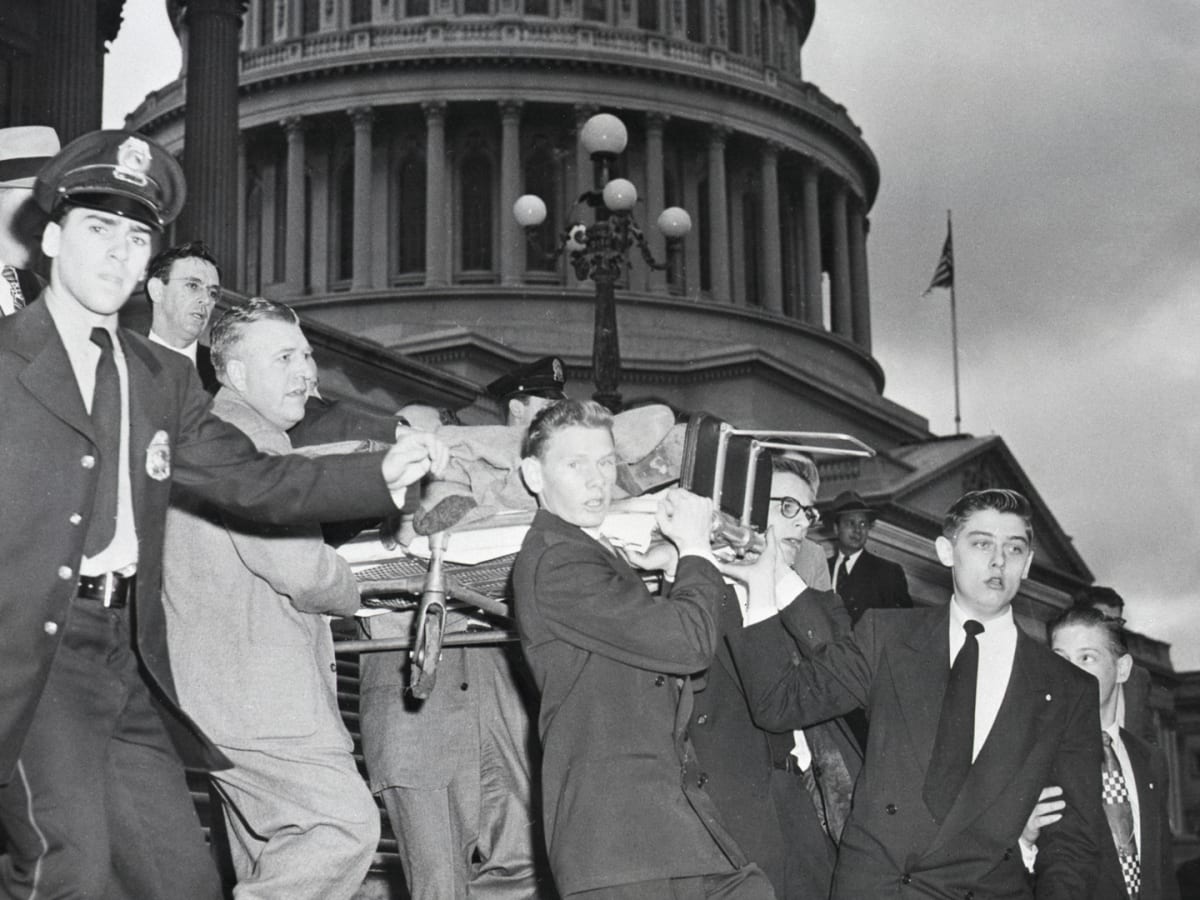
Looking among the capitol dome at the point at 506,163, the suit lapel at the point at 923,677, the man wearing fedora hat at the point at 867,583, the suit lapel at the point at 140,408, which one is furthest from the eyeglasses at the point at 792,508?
the capitol dome at the point at 506,163

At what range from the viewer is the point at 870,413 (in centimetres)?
4947

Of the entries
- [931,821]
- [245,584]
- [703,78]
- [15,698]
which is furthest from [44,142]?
[703,78]

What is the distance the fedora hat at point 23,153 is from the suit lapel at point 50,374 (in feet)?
6.28

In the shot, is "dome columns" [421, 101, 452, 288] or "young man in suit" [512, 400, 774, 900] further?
"dome columns" [421, 101, 452, 288]

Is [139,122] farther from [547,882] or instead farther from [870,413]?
[547,882]

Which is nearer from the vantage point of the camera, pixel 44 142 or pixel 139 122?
pixel 44 142

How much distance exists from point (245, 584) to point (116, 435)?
90 cm

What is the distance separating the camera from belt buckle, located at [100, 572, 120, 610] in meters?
4.12

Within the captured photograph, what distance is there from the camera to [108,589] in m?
4.14

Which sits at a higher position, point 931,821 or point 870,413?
point 870,413

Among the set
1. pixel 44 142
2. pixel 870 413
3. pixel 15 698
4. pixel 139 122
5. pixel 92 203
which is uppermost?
pixel 139 122

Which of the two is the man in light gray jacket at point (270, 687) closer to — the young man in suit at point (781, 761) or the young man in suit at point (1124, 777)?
the young man in suit at point (781, 761)

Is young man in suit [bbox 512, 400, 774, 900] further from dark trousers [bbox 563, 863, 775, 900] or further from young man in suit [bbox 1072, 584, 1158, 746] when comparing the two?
young man in suit [bbox 1072, 584, 1158, 746]

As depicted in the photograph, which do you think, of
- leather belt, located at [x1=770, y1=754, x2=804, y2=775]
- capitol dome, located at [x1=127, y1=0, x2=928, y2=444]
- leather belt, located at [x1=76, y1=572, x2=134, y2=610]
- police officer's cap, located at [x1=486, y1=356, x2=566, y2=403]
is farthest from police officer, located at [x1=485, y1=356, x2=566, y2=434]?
capitol dome, located at [x1=127, y1=0, x2=928, y2=444]
